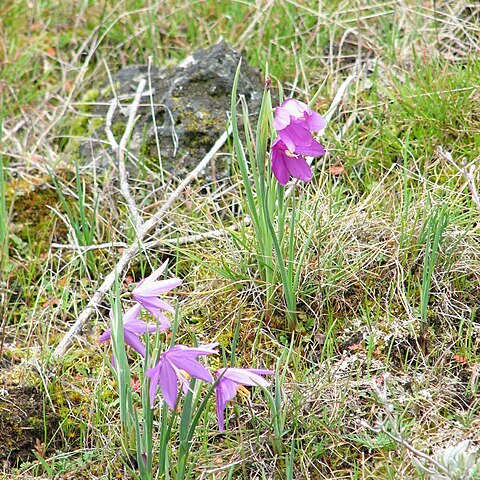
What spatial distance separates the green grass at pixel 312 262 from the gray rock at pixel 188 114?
4.5 inches

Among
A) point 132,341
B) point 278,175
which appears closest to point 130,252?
point 278,175

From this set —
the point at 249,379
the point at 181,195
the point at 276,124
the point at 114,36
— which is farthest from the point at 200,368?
the point at 114,36

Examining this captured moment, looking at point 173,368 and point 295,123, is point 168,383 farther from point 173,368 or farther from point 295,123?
point 295,123

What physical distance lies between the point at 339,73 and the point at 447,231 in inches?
54.1

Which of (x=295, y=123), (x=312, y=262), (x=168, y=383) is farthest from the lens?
(x=312, y=262)

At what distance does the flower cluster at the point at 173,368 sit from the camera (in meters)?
1.70

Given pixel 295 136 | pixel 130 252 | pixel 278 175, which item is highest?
pixel 295 136

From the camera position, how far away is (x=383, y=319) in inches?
91.9

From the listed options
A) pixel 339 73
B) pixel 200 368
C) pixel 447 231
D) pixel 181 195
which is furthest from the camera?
pixel 339 73

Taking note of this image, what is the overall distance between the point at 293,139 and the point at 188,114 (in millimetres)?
1276

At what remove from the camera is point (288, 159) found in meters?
2.06

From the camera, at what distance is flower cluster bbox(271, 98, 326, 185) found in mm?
1991

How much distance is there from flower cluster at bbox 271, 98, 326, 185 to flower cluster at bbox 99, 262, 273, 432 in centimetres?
48

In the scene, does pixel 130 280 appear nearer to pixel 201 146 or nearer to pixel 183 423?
pixel 201 146
